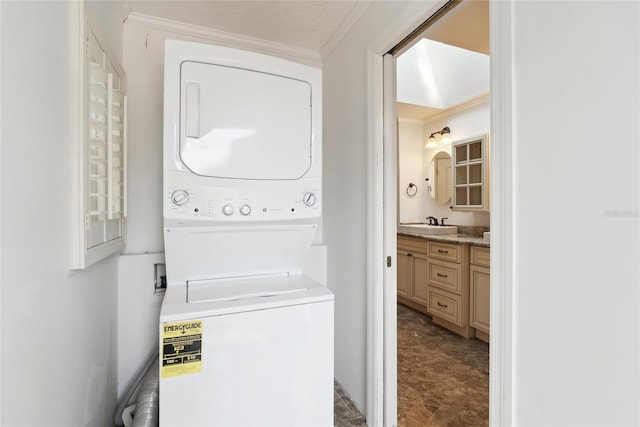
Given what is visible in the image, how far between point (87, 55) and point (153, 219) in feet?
3.57

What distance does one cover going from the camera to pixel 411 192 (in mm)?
4375

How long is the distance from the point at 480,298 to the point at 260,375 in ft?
7.67

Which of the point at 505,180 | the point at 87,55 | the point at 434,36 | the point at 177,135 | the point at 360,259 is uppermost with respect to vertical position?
the point at 434,36

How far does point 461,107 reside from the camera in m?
3.70

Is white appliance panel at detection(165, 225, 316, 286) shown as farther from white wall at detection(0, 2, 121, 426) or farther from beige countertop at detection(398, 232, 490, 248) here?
beige countertop at detection(398, 232, 490, 248)

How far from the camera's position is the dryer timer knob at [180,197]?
1180 millimetres

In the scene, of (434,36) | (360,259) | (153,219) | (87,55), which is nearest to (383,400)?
(360,259)

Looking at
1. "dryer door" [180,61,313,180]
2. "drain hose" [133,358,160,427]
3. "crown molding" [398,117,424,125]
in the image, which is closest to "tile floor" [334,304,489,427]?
"drain hose" [133,358,160,427]

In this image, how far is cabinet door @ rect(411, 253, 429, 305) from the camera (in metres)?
3.44

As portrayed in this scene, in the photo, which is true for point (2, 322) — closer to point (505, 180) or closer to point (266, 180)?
point (266, 180)

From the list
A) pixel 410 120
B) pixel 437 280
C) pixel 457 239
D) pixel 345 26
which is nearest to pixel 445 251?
pixel 457 239

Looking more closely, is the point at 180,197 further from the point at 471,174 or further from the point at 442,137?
the point at 442,137

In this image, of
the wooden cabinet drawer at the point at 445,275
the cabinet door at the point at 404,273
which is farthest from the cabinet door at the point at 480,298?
the cabinet door at the point at 404,273

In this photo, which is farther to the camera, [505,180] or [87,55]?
[87,55]
